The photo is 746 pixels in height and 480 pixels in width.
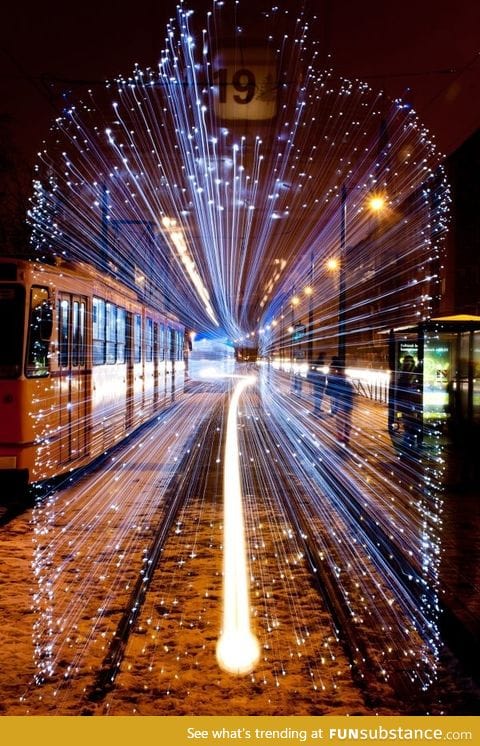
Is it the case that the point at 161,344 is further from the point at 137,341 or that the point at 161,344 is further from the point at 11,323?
the point at 11,323

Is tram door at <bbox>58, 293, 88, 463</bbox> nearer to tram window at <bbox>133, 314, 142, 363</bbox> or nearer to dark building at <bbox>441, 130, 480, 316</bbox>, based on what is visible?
tram window at <bbox>133, 314, 142, 363</bbox>

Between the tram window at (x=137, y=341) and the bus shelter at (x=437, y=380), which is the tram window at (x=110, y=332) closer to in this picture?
the tram window at (x=137, y=341)

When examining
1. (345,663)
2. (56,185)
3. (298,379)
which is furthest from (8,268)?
(298,379)

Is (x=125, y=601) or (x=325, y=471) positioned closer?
(x=125, y=601)

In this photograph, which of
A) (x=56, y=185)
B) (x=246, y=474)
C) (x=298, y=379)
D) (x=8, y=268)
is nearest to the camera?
(x=8, y=268)

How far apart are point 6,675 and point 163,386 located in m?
21.5

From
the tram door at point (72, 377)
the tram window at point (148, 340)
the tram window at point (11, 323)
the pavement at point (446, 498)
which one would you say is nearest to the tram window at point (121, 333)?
the tram door at point (72, 377)

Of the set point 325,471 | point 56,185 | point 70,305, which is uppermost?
point 56,185

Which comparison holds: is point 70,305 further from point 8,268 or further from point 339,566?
point 339,566

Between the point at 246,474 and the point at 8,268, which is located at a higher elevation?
the point at 8,268

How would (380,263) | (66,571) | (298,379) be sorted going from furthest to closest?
(380,263), (298,379), (66,571)

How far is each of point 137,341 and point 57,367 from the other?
7.69 m

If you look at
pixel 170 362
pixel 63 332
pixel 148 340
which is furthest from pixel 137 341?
pixel 170 362

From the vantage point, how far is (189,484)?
1162 centimetres
